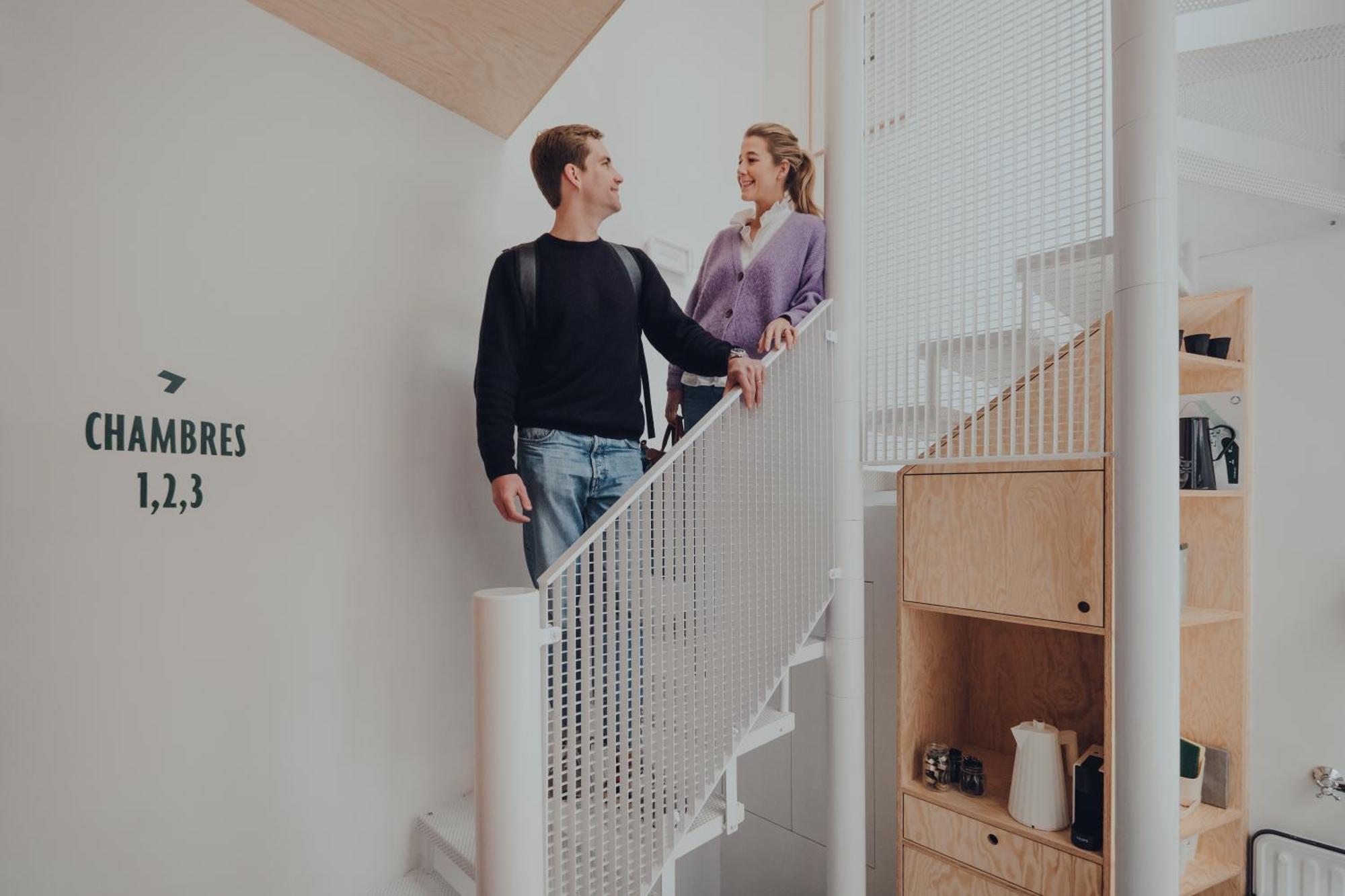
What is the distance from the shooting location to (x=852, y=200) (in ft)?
5.68

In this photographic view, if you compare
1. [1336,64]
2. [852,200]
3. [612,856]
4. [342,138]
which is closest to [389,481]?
[342,138]

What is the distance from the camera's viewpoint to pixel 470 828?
164 centimetres

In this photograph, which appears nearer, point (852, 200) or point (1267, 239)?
point (852, 200)

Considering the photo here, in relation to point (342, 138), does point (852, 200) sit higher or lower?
lower

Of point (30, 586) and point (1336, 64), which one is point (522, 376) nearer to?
point (30, 586)

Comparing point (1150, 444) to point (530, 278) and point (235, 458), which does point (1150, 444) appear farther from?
point (235, 458)

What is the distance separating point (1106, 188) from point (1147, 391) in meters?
0.42

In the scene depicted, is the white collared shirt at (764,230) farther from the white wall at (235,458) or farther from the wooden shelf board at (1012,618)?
the wooden shelf board at (1012,618)

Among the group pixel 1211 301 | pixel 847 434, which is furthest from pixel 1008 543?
A: pixel 1211 301

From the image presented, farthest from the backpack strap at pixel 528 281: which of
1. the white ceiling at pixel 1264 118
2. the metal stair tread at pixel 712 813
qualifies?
the white ceiling at pixel 1264 118

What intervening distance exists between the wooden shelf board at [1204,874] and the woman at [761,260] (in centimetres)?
168

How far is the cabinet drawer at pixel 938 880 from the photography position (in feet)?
5.39

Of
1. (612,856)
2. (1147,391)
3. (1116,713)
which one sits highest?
(1147,391)

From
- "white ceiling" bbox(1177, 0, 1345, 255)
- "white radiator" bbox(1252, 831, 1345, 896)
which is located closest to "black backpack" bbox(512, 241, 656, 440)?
"white ceiling" bbox(1177, 0, 1345, 255)
